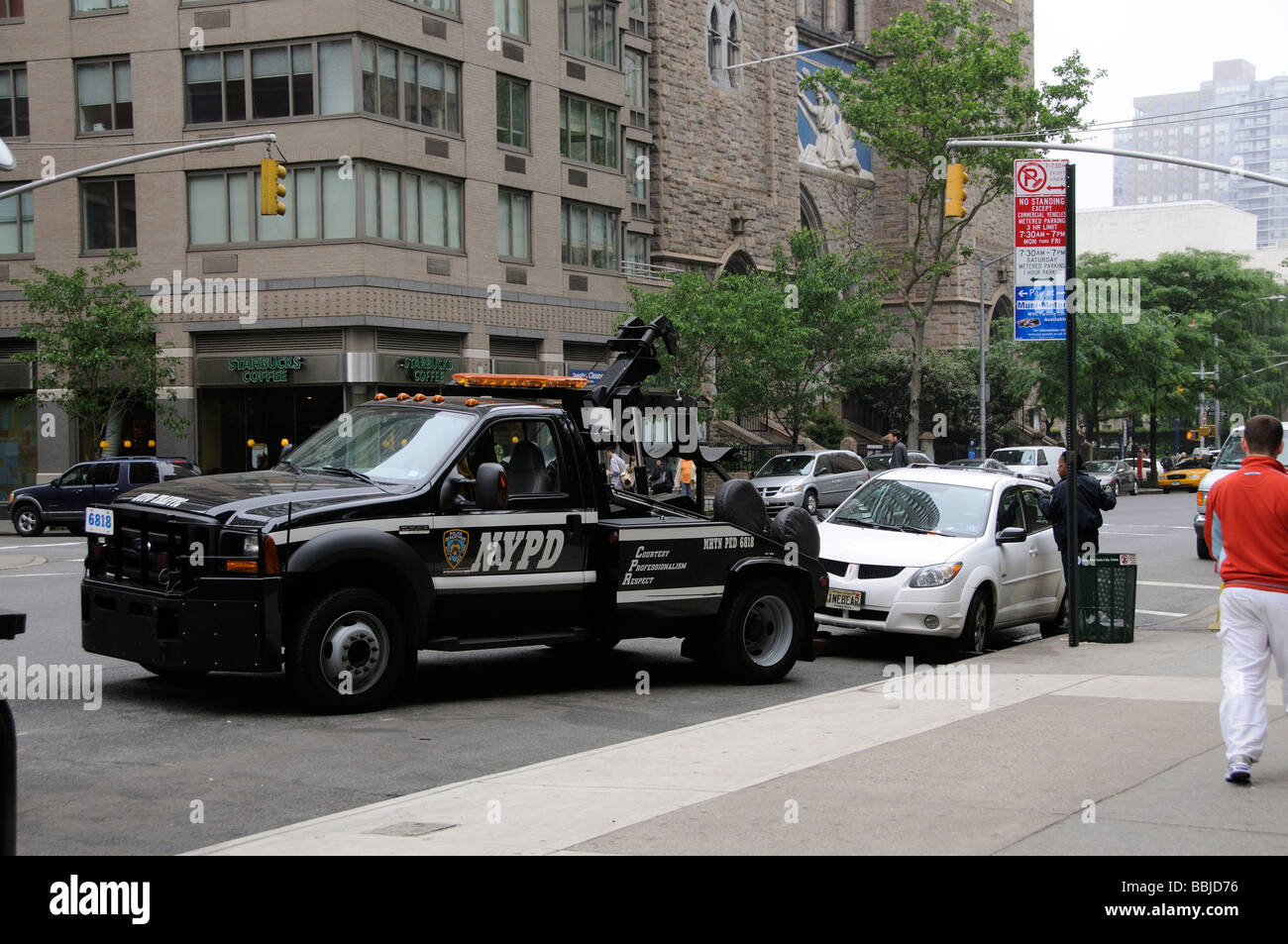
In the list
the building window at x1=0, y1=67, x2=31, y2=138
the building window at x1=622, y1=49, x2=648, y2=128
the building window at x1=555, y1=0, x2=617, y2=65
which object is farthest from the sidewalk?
the building window at x1=622, y1=49, x2=648, y2=128

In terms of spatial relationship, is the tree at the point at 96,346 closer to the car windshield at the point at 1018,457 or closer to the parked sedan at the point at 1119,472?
the car windshield at the point at 1018,457

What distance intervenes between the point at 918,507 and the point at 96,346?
2544 cm

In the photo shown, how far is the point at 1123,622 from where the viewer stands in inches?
494

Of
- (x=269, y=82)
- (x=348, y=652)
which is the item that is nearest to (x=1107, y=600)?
(x=348, y=652)

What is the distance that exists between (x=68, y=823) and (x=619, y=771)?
8.72ft

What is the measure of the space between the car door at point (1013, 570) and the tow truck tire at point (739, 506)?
10.5ft

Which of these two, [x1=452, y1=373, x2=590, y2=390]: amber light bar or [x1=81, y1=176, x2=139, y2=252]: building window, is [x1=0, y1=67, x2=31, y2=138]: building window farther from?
[x1=452, y1=373, x2=590, y2=390]: amber light bar

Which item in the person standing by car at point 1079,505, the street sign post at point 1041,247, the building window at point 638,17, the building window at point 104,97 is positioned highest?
the building window at point 638,17

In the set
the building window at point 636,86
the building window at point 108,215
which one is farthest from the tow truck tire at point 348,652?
the building window at point 636,86

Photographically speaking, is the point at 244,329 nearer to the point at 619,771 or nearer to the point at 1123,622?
the point at 1123,622

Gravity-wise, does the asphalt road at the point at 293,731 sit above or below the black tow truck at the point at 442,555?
below

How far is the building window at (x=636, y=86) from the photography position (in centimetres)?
4784

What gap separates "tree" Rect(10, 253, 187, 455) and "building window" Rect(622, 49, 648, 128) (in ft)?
66.1

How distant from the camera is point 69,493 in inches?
1112
